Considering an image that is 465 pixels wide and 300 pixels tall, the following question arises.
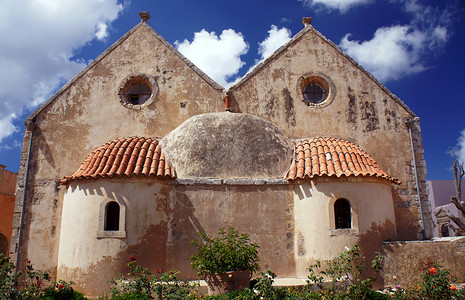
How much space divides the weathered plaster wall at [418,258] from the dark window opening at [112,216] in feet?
23.0

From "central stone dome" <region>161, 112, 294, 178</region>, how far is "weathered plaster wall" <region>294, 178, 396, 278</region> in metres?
1.24

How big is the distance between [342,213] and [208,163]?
3.90 meters

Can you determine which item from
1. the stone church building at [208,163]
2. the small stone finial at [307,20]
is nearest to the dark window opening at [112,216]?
the stone church building at [208,163]

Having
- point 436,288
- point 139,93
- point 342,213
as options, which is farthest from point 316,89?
point 436,288

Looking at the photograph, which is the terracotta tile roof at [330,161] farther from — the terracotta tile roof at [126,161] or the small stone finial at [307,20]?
the small stone finial at [307,20]

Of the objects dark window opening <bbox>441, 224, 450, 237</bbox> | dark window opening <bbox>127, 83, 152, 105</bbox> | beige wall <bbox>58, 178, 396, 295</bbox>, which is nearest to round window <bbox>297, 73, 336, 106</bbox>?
beige wall <bbox>58, 178, 396, 295</bbox>

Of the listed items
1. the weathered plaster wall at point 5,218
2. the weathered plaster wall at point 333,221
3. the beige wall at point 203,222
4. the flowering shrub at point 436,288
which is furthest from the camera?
the weathered plaster wall at point 5,218

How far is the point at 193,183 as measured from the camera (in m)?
10.6

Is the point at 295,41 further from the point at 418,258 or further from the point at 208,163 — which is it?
the point at 418,258

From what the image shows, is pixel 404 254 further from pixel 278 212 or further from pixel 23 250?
pixel 23 250

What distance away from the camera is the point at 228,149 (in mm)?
11062

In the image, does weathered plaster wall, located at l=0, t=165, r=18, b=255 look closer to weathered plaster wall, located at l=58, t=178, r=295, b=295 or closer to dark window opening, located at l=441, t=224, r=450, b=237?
weathered plaster wall, located at l=58, t=178, r=295, b=295

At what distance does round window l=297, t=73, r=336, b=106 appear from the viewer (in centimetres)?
1312

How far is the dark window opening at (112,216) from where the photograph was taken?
33.0 ft
